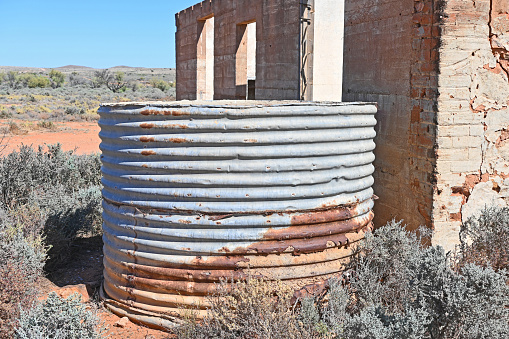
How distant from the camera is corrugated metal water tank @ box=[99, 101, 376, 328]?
3.68 metres

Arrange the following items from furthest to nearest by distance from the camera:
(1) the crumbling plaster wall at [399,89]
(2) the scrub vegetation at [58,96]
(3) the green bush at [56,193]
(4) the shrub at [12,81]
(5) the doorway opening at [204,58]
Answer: (4) the shrub at [12,81] < (2) the scrub vegetation at [58,96] < (5) the doorway opening at [204,58] < (3) the green bush at [56,193] < (1) the crumbling plaster wall at [399,89]

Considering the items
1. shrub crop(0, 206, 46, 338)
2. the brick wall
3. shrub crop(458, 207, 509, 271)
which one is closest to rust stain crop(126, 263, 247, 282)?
shrub crop(0, 206, 46, 338)

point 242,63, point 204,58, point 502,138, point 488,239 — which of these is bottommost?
point 488,239

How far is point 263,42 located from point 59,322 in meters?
8.25

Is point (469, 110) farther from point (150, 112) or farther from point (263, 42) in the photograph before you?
point (263, 42)

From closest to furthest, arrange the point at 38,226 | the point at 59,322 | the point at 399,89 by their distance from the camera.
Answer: the point at 59,322, the point at 399,89, the point at 38,226

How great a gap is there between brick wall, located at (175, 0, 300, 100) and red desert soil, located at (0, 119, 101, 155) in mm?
5317

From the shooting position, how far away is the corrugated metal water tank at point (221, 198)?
12.1 feet

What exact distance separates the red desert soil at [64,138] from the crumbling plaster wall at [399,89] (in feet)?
36.6

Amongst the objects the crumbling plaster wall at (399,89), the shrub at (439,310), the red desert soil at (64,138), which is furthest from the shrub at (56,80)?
the shrub at (439,310)

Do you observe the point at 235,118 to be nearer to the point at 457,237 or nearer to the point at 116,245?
the point at 116,245

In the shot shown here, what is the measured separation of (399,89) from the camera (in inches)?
200

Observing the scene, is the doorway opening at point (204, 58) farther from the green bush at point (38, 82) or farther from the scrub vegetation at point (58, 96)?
the green bush at point (38, 82)

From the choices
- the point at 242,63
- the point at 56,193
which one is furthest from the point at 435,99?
the point at 242,63
